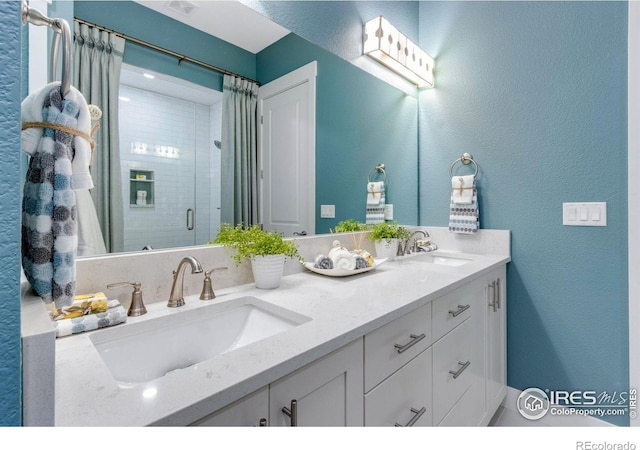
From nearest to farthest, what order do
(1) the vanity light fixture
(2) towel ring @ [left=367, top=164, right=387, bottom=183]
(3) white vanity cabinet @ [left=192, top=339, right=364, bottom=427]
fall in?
1. (3) white vanity cabinet @ [left=192, top=339, right=364, bottom=427]
2. (1) the vanity light fixture
3. (2) towel ring @ [left=367, top=164, right=387, bottom=183]

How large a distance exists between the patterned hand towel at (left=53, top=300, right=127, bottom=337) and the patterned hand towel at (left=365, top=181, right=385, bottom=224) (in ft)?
4.62

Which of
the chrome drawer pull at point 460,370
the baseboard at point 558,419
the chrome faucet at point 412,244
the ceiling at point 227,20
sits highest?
the ceiling at point 227,20

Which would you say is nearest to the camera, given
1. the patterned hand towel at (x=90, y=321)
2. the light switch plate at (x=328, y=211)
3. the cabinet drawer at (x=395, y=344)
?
the patterned hand towel at (x=90, y=321)

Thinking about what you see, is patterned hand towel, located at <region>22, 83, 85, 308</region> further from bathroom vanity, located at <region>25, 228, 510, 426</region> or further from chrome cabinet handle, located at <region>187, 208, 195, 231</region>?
chrome cabinet handle, located at <region>187, 208, 195, 231</region>

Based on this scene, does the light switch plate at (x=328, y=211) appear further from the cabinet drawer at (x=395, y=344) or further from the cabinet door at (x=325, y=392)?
the cabinet door at (x=325, y=392)

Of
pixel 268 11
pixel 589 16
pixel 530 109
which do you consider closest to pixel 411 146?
pixel 530 109

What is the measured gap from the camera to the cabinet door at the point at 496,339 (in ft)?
5.44

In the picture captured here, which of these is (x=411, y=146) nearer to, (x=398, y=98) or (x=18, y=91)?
(x=398, y=98)

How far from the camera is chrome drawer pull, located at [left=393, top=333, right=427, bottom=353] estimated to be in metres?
0.95

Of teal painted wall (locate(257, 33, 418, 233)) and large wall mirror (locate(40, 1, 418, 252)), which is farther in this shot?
teal painted wall (locate(257, 33, 418, 233))

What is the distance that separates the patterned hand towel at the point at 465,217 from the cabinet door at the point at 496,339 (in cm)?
30

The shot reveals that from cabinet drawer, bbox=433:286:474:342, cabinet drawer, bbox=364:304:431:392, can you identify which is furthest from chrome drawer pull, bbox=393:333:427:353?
cabinet drawer, bbox=433:286:474:342

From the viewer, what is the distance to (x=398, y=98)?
220cm

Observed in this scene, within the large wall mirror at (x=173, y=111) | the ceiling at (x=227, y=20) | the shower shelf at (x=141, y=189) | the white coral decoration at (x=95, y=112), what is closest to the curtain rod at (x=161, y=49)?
the large wall mirror at (x=173, y=111)
